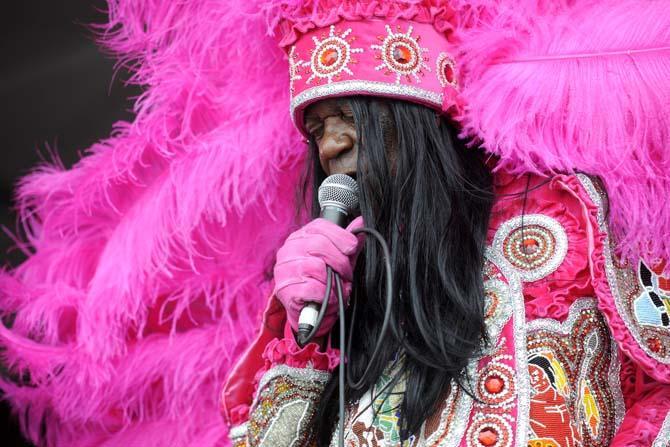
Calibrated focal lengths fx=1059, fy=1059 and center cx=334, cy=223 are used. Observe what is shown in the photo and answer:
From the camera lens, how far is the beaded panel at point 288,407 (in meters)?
1.76

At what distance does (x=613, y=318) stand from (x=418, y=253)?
33 centimetres

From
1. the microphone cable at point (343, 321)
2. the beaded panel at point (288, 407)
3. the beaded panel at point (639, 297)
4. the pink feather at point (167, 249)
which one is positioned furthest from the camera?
the pink feather at point (167, 249)

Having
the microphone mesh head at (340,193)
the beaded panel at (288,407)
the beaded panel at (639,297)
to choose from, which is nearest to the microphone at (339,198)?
the microphone mesh head at (340,193)

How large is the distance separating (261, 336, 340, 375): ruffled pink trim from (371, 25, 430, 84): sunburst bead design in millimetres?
470

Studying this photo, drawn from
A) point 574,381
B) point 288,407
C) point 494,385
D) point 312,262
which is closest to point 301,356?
point 288,407

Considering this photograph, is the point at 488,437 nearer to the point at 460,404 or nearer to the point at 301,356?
the point at 460,404

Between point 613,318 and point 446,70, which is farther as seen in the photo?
point 446,70

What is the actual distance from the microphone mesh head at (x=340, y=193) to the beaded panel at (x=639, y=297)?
37 cm

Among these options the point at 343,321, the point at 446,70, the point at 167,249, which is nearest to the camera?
the point at 343,321

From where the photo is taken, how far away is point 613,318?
1629 millimetres

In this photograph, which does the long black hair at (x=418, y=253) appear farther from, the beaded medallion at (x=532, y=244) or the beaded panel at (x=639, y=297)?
the beaded panel at (x=639, y=297)

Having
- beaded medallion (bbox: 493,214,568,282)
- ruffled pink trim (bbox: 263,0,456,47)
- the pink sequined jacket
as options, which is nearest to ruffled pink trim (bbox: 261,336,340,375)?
the pink sequined jacket

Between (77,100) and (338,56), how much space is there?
4.39 feet

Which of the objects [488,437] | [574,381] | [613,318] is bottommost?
[488,437]
